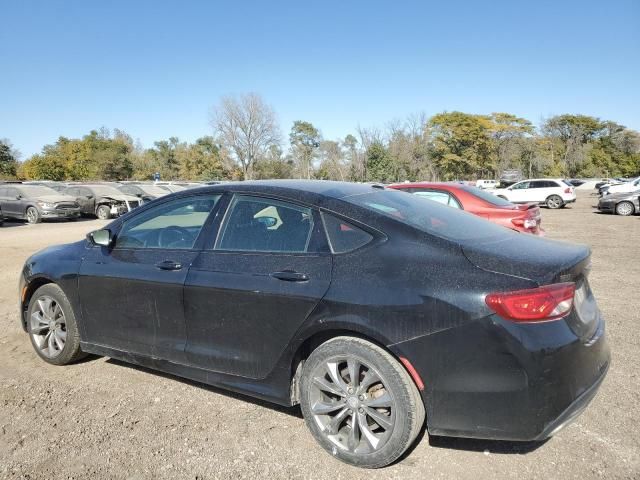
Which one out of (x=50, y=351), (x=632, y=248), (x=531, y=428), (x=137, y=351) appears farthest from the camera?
(x=632, y=248)

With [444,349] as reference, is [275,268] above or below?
above

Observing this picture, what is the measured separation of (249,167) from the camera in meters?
69.5

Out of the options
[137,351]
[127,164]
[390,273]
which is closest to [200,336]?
[137,351]

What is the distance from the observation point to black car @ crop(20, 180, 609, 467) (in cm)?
222

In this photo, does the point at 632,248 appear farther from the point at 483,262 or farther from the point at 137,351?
the point at 137,351

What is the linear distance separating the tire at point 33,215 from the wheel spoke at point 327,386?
1994 cm

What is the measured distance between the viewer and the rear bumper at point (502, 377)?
2172mm

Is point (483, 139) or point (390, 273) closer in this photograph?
point (390, 273)

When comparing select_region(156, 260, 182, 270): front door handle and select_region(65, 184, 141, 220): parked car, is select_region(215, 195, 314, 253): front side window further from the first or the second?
select_region(65, 184, 141, 220): parked car

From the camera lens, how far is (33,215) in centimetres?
1906

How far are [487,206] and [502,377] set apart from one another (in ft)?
16.8

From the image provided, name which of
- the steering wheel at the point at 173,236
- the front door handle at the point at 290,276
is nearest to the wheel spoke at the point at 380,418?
the front door handle at the point at 290,276

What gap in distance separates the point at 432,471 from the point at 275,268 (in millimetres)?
1426

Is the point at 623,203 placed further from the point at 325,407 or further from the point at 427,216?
the point at 325,407
